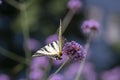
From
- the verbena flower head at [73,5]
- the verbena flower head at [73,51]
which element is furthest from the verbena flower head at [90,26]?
the verbena flower head at [73,5]

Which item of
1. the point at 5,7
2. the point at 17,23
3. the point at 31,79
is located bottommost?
the point at 31,79

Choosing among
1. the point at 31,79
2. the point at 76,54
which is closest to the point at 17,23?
the point at 31,79

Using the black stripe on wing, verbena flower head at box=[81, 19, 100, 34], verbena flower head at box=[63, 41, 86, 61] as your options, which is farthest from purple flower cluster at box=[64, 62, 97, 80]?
the black stripe on wing

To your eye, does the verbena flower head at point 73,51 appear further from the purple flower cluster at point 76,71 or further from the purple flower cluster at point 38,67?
the purple flower cluster at point 76,71

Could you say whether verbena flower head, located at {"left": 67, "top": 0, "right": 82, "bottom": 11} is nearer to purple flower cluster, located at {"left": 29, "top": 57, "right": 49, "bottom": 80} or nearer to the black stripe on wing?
purple flower cluster, located at {"left": 29, "top": 57, "right": 49, "bottom": 80}

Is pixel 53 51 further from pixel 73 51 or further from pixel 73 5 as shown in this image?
pixel 73 5

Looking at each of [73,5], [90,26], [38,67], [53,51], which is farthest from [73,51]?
[73,5]

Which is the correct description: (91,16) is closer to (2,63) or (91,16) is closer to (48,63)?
(2,63)

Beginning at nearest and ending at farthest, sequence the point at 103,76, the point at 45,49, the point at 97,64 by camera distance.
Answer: the point at 45,49 < the point at 103,76 < the point at 97,64
